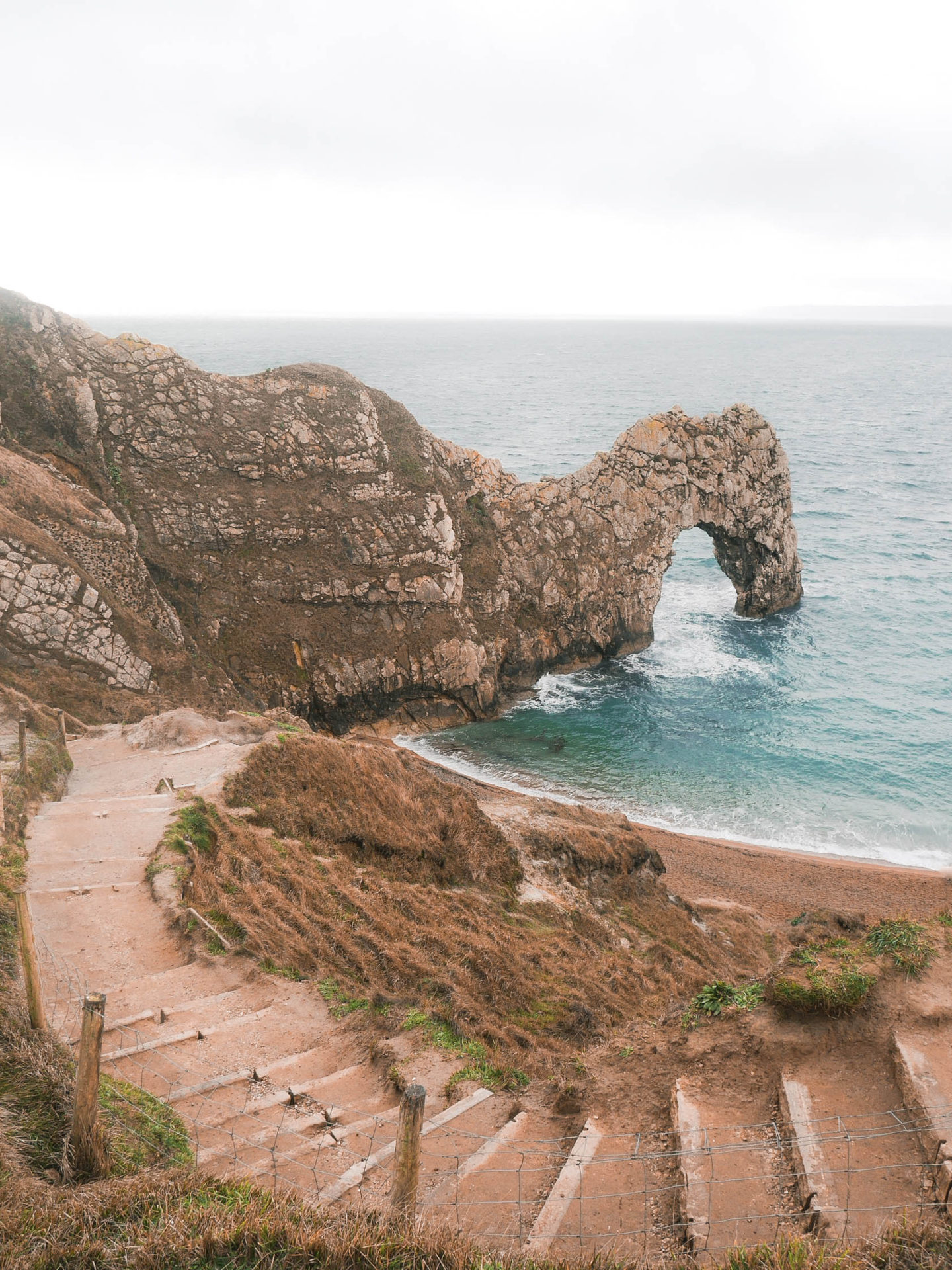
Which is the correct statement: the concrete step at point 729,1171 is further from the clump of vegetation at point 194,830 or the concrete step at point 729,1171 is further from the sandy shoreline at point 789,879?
the sandy shoreline at point 789,879


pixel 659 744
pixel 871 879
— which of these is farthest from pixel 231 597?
pixel 871 879

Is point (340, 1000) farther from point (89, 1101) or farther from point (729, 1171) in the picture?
point (729, 1171)

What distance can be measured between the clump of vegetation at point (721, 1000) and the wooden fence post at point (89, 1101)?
9.23 metres

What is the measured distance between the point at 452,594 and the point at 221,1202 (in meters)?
37.2

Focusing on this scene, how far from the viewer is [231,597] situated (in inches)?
1553

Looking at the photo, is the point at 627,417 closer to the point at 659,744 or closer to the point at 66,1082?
the point at 659,744

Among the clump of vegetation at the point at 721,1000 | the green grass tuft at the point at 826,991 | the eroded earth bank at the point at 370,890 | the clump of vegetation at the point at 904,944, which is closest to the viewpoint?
the eroded earth bank at the point at 370,890

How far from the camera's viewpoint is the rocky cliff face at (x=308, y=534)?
1410 inches

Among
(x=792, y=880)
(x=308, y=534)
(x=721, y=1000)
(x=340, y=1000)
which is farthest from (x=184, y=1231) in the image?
(x=308, y=534)

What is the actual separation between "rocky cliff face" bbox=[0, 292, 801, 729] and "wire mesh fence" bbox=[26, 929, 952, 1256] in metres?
25.4

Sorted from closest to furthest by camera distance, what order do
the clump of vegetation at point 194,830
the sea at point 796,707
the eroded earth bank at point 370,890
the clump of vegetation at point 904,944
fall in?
the eroded earth bank at point 370,890 < the clump of vegetation at point 904,944 < the clump of vegetation at point 194,830 < the sea at point 796,707

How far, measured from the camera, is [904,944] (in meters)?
12.7

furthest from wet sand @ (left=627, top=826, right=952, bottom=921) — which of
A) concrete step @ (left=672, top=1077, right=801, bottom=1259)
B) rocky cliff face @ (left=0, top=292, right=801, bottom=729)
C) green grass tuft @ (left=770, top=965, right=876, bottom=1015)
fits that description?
concrete step @ (left=672, top=1077, right=801, bottom=1259)

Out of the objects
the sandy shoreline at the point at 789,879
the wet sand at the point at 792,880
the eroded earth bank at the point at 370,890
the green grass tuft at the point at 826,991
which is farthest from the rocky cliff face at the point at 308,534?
the green grass tuft at the point at 826,991
